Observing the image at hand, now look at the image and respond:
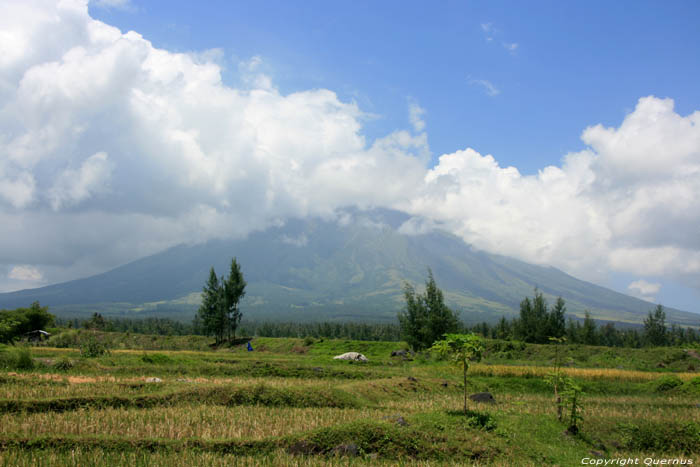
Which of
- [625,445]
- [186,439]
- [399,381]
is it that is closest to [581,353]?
[399,381]

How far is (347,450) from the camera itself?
10.1 meters

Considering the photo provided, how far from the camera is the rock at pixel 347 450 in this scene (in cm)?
1001

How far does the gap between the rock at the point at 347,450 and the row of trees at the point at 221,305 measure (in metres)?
48.8

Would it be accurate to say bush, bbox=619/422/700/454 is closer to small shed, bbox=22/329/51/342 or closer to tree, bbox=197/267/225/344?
tree, bbox=197/267/225/344

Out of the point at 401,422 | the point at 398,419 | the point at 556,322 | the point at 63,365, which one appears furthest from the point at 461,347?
the point at 556,322

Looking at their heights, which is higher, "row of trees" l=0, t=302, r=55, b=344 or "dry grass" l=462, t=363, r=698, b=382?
"row of trees" l=0, t=302, r=55, b=344

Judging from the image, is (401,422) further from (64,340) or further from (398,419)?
(64,340)

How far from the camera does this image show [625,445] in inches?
504

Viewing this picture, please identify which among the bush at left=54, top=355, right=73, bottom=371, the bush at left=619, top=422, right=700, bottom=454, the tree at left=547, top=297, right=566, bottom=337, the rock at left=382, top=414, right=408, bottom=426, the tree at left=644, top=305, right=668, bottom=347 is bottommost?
the tree at left=644, top=305, right=668, bottom=347

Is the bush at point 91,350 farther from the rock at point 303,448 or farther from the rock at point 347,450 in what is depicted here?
the rock at point 347,450

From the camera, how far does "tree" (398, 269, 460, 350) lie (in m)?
44.4

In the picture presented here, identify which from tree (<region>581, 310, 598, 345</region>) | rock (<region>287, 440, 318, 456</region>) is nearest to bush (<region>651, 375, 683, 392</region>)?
rock (<region>287, 440, 318, 456</region>)

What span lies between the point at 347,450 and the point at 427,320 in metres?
36.2

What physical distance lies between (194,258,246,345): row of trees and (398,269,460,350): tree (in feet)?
83.0
